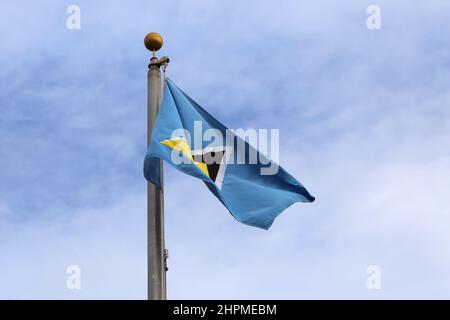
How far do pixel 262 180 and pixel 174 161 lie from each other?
186cm

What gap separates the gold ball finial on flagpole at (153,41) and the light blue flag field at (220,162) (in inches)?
20.2

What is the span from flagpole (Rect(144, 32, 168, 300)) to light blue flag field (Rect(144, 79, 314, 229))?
150 mm

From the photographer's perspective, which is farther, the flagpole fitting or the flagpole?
the flagpole fitting

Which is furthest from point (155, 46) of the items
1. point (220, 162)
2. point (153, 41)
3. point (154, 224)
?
point (154, 224)

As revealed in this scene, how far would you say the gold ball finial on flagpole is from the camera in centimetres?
1588

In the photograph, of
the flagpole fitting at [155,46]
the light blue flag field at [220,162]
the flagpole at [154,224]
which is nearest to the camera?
the flagpole at [154,224]

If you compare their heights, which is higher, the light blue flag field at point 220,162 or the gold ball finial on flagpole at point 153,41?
the gold ball finial on flagpole at point 153,41

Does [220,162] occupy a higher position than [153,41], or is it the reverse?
[153,41]

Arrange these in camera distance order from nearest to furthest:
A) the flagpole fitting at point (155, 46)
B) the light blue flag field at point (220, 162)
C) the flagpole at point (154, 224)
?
1. the flagpole at point (154, 224)
2. the light blue flag field at point (220, 162)
3. the flagpole fitting at point (155, 46)

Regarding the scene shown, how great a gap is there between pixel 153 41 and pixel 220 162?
6.46 feet

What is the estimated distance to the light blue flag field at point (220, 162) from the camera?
49.0 ft

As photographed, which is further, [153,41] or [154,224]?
[153,41]

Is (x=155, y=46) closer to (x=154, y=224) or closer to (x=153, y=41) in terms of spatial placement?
(x=153, y=41)

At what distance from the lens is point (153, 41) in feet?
52.2
